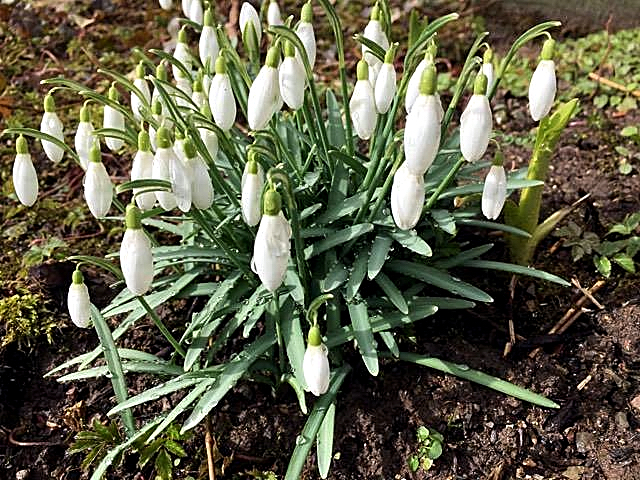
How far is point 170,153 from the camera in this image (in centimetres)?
173

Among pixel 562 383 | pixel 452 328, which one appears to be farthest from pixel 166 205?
pixel 562 383

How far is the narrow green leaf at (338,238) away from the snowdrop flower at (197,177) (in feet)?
1.48

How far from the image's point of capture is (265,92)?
1.82m

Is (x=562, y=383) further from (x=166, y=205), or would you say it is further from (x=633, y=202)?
(x=166, y=205)

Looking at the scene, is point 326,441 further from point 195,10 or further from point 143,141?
point 195,10

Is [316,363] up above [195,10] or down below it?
below

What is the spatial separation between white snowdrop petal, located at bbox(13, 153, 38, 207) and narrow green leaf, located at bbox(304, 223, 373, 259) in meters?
0.75

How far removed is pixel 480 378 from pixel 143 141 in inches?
44.2

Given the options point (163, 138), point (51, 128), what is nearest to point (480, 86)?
point (163, 138)

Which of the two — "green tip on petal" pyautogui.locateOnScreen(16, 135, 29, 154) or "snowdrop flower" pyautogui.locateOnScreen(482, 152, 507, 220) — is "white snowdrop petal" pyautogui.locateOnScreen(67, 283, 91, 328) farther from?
"snowdrop flower" pyautogui.locateOnScreen(482, 152, 507, 220)

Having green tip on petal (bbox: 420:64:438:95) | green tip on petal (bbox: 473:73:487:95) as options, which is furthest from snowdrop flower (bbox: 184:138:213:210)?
green tip on petal (bbox: 473:73:487:95)

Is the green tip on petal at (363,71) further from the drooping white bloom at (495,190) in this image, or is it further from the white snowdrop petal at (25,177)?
the white snowdrop petal at (25,177)

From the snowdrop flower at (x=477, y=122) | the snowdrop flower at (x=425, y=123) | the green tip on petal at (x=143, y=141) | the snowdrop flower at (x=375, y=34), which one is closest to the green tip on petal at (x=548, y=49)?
the snowdrop flower at (x=477, y=122)

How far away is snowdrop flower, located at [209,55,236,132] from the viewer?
1892 mm
